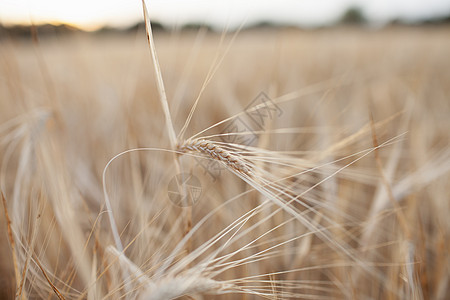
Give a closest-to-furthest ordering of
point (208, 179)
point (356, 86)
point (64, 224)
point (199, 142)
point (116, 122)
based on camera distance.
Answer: point (199, 142), point (64, 224), point (208, 179), point (116, 122), point (356, 86)

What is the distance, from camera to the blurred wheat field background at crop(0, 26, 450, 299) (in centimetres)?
31

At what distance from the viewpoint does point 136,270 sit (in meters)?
0.29

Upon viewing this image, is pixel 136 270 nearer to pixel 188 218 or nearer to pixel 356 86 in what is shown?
pixel 188 218

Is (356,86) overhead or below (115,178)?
overhead

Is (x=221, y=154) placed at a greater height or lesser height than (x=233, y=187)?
greater

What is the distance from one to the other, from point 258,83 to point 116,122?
0.55 metres

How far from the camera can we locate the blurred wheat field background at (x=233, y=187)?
31cm

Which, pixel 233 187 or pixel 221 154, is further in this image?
pixel 233 187

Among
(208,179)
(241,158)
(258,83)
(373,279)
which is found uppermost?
(258,83)

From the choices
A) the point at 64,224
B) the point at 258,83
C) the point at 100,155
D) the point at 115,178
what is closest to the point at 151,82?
the point at 258,83

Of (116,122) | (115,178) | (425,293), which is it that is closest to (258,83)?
(116,122)

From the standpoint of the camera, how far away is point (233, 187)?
0.61m

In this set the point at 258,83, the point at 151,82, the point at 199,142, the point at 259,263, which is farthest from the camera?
the point at 151,82

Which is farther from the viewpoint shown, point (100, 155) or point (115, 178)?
point (100, 155)
